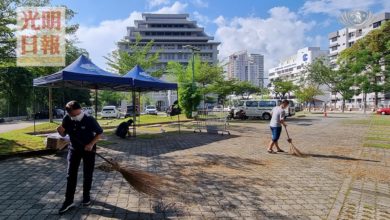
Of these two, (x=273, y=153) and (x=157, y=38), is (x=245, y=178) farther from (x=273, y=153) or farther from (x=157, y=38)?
(x=157, y=38)

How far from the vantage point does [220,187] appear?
19.2ft

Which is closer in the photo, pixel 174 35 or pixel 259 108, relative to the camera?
pixel 259 108

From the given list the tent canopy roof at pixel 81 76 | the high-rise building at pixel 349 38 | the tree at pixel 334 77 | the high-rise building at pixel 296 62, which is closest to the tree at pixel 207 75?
the tree at pixel 334 77

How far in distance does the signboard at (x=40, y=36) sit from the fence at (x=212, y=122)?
25.1ft

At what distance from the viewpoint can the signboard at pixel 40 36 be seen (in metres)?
10.9

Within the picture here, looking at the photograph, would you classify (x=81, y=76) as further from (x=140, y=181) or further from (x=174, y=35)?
(x=174, y=35)

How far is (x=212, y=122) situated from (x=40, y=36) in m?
8.97

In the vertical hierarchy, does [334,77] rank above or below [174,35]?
below

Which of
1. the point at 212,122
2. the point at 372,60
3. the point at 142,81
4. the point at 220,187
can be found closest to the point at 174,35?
the point at 372,60

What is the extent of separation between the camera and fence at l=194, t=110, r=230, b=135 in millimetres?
15398

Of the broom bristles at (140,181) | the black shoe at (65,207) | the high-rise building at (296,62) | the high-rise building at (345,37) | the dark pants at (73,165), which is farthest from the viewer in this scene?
the high-rise building at (296,62)

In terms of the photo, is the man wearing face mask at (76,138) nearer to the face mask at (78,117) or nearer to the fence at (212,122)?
the face mask at (78,117)

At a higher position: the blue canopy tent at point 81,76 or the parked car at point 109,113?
the blue canopy tent at point 81,76

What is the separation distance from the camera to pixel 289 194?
5.47 metres
